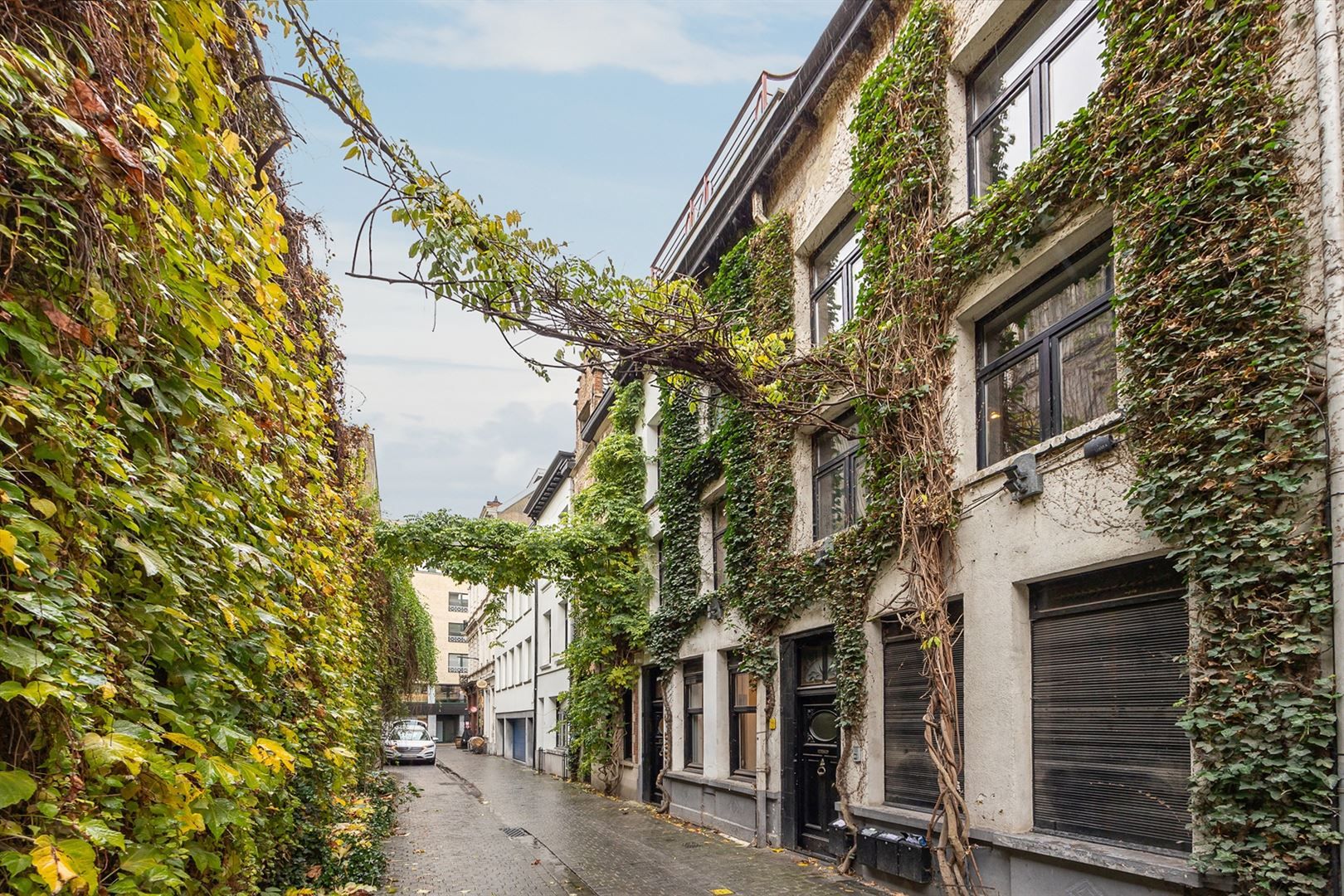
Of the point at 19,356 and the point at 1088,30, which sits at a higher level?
the point at 1088,30

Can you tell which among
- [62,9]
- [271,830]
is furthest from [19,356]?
[271,830]

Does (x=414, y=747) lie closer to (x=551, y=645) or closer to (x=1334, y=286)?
(x=551, y=645)

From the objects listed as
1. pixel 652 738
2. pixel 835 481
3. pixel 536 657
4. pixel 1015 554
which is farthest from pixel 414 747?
pixel 1015 554

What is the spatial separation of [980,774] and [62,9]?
8351 millimetres

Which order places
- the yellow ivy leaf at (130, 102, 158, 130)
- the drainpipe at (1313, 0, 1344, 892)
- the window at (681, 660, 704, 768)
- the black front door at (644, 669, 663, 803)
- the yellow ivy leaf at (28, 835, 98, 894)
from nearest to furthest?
the yellow ivy leaf at (28, 835, 98, 894) → the yellow ivy leaf at (130, 102, 158, 130) → the drainpipe at (1313, 0, 1344, 892) → the window at (681, 660, 704, 768) → the black front door at (644, 669, 663, 803)

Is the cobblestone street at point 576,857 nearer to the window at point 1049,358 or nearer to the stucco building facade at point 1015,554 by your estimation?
the stucco building facade at point 1015,554

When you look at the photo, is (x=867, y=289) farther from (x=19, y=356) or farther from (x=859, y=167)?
(x=19, y=356)

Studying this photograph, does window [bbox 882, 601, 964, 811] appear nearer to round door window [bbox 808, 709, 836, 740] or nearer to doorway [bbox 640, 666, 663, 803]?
round door window [bbox 808, 709, 836, 740]

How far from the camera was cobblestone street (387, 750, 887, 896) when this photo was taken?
10.0m

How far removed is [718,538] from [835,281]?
5.67m

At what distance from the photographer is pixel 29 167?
87.9 inches

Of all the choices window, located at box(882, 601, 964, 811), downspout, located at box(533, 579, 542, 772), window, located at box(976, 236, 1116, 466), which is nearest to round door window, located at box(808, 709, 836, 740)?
window, located at box(882, 601, 964, 811)

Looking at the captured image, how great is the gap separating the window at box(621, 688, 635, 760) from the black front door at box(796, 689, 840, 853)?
8.90 m

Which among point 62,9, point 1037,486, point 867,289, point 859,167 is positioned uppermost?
point 859,167
